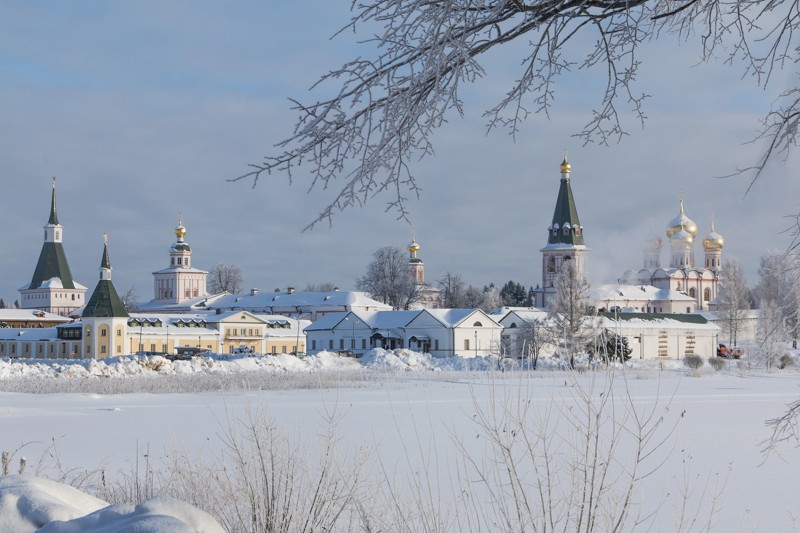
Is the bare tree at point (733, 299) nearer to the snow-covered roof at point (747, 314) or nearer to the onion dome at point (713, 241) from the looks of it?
the snow-covered roof at point (747, 314)

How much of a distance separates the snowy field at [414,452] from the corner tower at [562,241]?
66213mm

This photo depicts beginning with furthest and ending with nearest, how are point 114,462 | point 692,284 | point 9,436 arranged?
point 692,284
point 9,436
point 114,462

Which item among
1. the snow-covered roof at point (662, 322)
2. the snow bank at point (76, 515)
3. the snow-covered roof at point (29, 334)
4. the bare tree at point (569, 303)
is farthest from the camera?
the snow-covered roof at point (29, 334)

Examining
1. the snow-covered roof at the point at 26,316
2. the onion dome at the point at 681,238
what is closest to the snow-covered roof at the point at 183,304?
the snow-covered roof at the point at 26,316

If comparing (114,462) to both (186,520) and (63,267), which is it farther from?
(63,267)

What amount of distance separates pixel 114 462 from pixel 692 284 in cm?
10371

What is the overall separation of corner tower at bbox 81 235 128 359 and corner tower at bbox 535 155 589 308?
51318 millimetres

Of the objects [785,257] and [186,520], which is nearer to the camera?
[186,520]

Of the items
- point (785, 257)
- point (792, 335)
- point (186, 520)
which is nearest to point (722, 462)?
point (792, 335)

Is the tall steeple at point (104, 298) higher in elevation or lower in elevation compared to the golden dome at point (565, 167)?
lower

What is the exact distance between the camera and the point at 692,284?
10769 centimetres

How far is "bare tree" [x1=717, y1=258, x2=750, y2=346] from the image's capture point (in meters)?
74.7

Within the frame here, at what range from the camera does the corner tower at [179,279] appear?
111m

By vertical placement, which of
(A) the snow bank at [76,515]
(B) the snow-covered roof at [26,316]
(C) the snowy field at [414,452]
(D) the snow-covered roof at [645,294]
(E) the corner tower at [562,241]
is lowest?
(C) the snowy field at [414,452]
